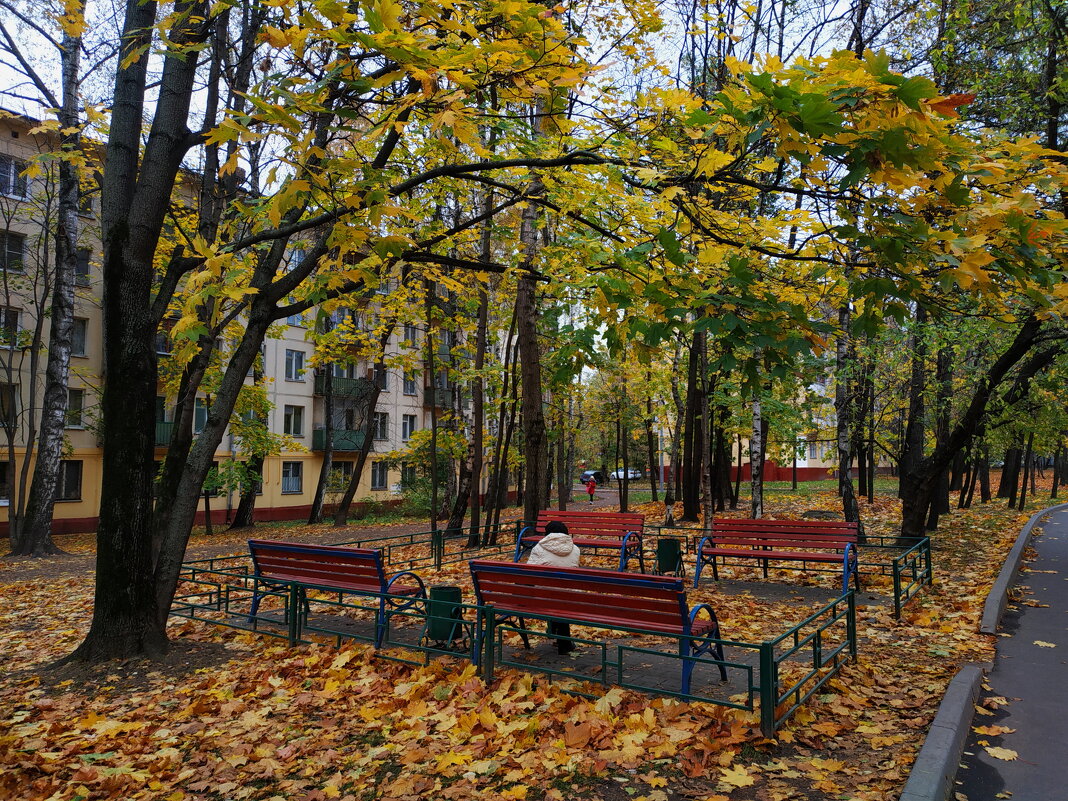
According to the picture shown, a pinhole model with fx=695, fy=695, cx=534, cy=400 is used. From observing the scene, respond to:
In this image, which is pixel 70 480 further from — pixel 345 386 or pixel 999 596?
pixel 999 596

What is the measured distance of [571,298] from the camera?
27.0ft

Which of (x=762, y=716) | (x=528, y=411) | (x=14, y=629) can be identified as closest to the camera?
A: (x=762, y=716)

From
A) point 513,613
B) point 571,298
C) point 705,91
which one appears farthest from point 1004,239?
point 705,91

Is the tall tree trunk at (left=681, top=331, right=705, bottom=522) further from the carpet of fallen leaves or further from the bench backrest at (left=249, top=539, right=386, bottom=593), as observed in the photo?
the bench backrest at (left=249, top=539, right=386, bottom=593)

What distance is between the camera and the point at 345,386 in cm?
3656

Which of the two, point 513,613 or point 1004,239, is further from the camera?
point 513,613

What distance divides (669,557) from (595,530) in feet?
4.71

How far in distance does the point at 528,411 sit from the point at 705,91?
9549 mm

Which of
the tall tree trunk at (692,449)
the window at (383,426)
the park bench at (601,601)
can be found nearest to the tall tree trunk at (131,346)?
the park bench at (601,601)

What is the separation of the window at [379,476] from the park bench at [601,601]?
3174 cm

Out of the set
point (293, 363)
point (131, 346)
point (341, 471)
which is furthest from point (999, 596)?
point (293, 363)

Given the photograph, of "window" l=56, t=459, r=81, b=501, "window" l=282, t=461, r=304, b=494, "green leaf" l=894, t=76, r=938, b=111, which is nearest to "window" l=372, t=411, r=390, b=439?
Result: "window" l=282, t=461, r=304, b=494

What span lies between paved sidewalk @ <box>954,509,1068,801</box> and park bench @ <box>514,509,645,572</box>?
5.02 meters

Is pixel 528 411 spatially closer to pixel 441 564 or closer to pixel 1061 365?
pixel 441 564
